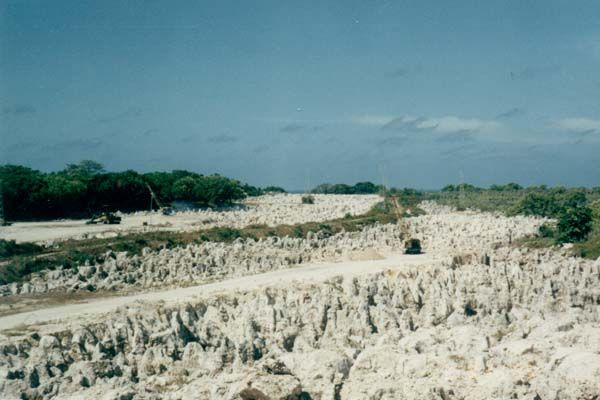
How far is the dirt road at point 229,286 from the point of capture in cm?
1743

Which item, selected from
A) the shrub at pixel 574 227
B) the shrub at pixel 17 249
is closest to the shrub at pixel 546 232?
the shrub at pixel 574 227

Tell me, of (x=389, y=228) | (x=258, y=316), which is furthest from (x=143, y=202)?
(x=258, y=316)

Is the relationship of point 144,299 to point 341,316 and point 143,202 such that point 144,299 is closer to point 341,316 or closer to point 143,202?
point 341,316

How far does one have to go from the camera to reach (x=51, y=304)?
19406mm

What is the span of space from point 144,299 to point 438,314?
385 inches

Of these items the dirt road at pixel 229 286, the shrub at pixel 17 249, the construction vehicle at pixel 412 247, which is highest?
the shrub at pixel 17 249

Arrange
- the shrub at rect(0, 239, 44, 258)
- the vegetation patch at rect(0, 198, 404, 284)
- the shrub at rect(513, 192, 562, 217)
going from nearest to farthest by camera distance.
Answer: the vegetation patch at rect(0, 198, 404, 284) → the shrub at rect(0, 239, 44, 258) → the shrub at rect(513, 192, 562, 217)

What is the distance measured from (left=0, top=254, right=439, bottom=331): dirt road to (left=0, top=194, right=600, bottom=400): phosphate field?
103 millimetres

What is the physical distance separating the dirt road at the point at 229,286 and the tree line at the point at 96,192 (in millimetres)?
23799

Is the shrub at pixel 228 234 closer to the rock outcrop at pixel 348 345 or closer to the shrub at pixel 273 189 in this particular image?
the rock outcrop at pixel 348 345

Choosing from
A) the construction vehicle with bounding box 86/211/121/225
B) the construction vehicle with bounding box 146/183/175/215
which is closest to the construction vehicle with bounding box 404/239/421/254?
the construction vehicle with bounding box 86/211/121/225

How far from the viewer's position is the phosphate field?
8961 millimetres

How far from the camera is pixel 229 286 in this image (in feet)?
71.2

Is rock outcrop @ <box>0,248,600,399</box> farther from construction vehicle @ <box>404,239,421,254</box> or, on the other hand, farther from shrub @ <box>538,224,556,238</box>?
shrub @ <box>538,224,556,238</box>
